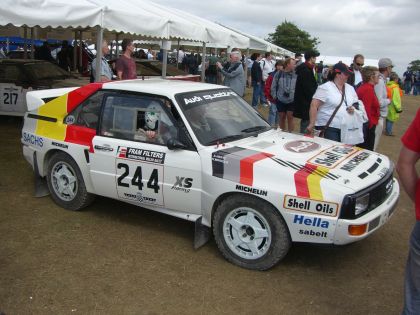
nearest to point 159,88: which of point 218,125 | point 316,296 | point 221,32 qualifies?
point 218,125

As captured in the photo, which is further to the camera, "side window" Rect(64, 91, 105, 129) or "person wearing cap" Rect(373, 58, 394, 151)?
"person wearing cap" Rect(373, 58, 394, 151)

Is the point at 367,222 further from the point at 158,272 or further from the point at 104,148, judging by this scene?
the point at 104,148

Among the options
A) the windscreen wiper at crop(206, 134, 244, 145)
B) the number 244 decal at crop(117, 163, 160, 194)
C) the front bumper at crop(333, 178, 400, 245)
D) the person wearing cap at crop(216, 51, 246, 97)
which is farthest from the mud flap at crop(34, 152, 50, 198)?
the person wearing cap at crop(216, 51, 246, 97)

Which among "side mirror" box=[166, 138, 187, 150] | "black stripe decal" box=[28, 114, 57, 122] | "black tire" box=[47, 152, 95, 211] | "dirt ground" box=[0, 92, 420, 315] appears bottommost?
"dirt ground" box=[0, 92, 420, 315]

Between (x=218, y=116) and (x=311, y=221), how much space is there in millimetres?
1543

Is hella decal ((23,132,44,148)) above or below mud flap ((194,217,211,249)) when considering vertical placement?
above

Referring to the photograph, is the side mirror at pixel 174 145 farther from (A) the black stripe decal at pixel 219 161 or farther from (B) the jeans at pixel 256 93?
(B) the jeans at pixel 256 93

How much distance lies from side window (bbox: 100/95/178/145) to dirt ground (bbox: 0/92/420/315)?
1047mm

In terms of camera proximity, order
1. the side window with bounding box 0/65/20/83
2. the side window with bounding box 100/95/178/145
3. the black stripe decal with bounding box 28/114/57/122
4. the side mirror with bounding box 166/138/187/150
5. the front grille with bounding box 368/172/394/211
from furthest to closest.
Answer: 1. the side window with bounding box 0/65/20/83
2. the black stripe decal with bounding box 28/114/57/122
3. the side window with bounding box 100/95/178/145
4. the side mirror with bounding box 166/138/187/150
5. the front grille with bounding box 368/172/394/211

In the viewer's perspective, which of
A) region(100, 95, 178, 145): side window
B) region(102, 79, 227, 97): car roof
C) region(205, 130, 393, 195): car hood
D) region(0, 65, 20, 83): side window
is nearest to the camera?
region(205, 130, 393, 195): car hood

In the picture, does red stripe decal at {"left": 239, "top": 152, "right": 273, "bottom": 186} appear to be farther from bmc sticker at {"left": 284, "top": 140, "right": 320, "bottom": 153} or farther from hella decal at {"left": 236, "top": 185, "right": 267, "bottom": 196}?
bmc sticker at {"left": 284, "top": 140, "right": 320, "bottom": 153}

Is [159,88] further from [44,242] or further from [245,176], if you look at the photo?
[44,242]

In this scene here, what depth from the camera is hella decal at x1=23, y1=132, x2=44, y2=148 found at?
5.42 m

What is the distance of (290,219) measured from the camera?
150 inches
